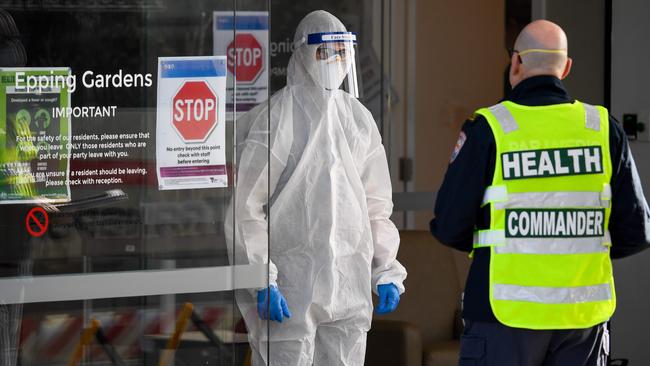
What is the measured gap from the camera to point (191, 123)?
3.44 metres

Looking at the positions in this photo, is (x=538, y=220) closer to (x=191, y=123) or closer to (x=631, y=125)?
(x=191, y=123)

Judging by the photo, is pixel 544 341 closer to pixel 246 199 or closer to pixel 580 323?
pixel 580 323

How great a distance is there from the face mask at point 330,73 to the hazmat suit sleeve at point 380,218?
0.23 meters

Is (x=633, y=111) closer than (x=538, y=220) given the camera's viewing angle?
No

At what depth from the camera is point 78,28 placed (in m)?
3.29

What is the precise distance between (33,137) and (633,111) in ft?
11.0

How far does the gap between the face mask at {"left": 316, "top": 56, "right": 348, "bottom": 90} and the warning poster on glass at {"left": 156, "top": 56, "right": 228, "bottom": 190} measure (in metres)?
0.73

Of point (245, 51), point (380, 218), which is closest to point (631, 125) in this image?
point (380, 218)

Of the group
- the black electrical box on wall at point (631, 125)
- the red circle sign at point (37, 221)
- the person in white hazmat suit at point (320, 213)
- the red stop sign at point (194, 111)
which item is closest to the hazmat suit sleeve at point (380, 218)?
the person in white hazmat suit at point (320, 213)

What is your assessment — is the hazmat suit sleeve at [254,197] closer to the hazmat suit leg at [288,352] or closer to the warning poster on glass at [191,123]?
the warning poster on glass at [191,123]

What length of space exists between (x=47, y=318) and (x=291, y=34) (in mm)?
2274

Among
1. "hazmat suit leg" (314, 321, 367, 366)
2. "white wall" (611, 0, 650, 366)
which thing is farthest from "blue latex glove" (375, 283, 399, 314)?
"white wall" (611, 0, 650, 366)

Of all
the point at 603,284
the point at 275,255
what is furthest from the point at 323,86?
the point at 603,284

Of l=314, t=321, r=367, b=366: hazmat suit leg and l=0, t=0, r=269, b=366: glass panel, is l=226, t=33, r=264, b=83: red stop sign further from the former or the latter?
l=314, t=321, r=367, b=366: hazmat suit leg
